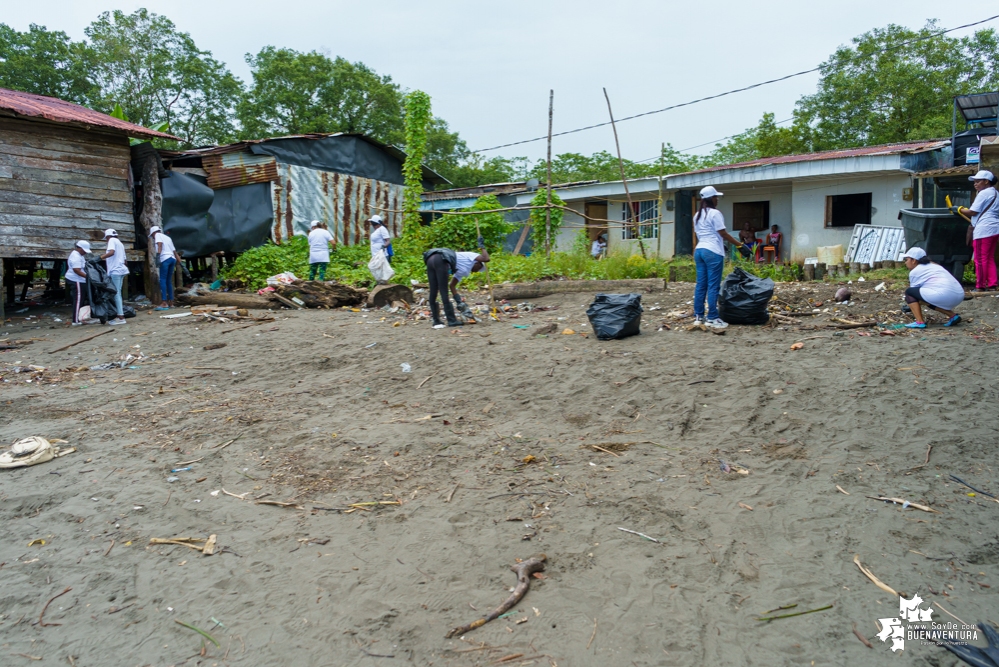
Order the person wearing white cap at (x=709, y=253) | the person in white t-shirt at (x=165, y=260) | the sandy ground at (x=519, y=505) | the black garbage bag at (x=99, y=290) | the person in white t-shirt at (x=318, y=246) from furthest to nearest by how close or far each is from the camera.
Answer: the person in white t-shirt at (x=318, y=246) < the person in white t-shirt at (x=165, y=260) < the black garbage bag at (x=99, y=290) < the person wearing white cap at (x=709, y=253) < the sandy ground at (x=519, y=505)

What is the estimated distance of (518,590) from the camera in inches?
121

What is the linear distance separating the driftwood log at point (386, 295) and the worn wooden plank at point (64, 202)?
4440mm

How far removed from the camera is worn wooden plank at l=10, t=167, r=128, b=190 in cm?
1002

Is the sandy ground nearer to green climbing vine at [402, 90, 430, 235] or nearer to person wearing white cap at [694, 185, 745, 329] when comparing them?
person wearing white cap at [694, 185, 745, 329]

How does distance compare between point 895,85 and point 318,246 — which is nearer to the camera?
point 318,246

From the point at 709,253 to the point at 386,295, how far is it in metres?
5.41

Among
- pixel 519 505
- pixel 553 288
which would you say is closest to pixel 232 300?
pixel 553 288

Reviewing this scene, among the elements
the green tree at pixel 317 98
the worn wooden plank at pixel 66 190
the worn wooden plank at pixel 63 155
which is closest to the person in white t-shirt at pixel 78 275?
the worn wooden plank at pixel 66 190

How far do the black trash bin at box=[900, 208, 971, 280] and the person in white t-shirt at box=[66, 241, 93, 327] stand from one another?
1131 cm

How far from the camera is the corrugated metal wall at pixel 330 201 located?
47.9ft

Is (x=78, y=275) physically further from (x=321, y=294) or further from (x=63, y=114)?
(x=321, y=294)

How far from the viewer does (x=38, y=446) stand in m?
4.59

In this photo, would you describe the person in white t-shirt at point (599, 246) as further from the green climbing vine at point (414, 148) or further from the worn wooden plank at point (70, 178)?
the worn wooden plank at point (70, 178)

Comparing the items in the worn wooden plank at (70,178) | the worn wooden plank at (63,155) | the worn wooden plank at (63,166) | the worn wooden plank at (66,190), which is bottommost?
the worn wooden plank at (66,190)
